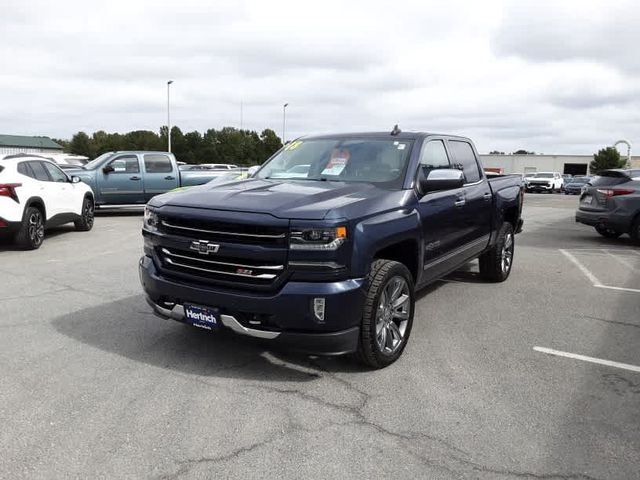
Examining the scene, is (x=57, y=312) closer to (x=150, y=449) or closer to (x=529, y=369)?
(x=150, y=449)

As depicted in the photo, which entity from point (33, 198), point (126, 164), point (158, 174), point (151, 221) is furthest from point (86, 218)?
point (151, 221)

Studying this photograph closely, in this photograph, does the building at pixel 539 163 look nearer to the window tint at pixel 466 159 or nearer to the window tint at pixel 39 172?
the window tint at pixel 39 172

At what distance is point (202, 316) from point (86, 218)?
934 cm

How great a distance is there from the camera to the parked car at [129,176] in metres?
15.7

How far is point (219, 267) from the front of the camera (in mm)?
4020

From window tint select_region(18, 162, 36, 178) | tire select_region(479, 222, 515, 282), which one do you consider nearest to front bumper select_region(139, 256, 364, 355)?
tire select_region(479, 222, 515, 282)

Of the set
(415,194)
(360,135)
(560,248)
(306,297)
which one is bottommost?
(560,248)

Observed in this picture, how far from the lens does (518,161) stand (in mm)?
89938

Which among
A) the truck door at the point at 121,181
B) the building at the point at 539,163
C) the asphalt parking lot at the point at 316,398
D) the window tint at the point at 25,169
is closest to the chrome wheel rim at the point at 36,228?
the window tint at the point at 25,169

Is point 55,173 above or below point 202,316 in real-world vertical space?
above

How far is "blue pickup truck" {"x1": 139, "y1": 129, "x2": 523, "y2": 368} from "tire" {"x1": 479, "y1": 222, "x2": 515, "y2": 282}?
2180mm

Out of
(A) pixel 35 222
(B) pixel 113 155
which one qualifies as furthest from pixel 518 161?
(A) pixel 35 222

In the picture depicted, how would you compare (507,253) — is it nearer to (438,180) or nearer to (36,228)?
(438,180)

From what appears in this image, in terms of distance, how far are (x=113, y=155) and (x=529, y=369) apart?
47.7 feet
